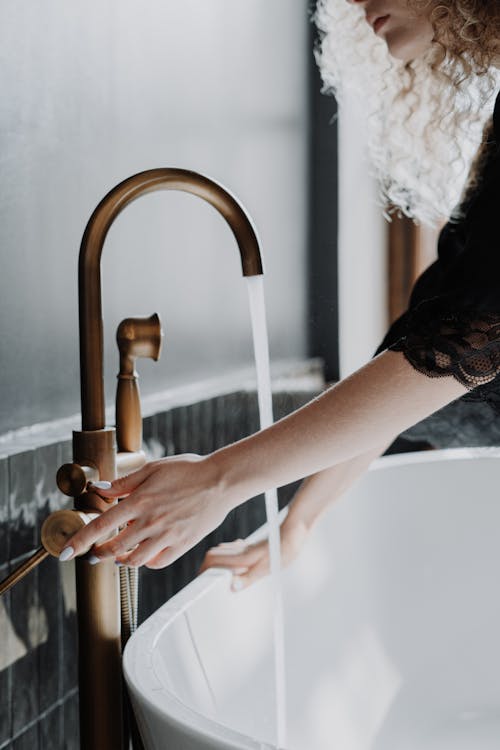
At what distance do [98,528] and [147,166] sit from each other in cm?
84

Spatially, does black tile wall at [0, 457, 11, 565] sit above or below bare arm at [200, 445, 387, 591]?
above

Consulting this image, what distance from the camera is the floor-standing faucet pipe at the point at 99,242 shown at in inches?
35.4

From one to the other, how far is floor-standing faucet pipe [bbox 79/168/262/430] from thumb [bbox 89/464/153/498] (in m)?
0.06

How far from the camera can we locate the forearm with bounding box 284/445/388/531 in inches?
53.7

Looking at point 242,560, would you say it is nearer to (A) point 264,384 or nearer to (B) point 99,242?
(A) point 264,384

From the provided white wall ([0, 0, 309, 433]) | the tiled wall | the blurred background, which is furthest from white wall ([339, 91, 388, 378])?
the tiled wall

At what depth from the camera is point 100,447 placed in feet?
2.98

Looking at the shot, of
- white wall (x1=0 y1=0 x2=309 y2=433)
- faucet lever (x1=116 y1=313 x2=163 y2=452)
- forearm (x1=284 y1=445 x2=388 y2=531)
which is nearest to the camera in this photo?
faucet lever (x1=116 y1=313 x2=163 y2=452)

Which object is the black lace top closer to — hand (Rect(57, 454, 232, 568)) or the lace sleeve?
the lace sleeve

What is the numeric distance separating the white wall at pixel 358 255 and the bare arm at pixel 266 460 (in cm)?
160

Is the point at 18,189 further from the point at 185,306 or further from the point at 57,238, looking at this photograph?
the point at 185,306

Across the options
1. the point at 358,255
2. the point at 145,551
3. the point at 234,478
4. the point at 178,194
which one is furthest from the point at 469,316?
the point at 358,255

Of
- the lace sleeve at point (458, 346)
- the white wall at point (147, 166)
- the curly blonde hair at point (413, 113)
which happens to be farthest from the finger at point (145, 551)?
the curly blonde hair at point (413, 113)

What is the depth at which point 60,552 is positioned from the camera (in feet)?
2.86
